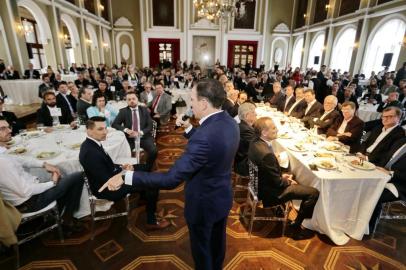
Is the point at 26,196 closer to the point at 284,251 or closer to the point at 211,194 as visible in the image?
the point at 211,194

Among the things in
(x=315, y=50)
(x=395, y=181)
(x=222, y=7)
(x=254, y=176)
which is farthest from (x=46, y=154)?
(x=315, y=50)

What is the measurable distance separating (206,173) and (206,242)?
56cm

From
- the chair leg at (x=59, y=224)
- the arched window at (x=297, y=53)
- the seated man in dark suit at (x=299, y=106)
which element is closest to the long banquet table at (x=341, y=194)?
the seated man in dark suit at (x=299, y=106)

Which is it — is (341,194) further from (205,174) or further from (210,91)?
(210,91)

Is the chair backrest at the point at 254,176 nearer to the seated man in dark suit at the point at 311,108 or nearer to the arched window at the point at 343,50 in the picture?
the seated man in dark suit at the point at 311,108

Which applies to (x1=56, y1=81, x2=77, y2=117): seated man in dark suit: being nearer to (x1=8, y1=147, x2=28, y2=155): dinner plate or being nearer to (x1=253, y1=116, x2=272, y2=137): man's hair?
(x1=8, y1=147, x2=28, y2=155): dinner plate

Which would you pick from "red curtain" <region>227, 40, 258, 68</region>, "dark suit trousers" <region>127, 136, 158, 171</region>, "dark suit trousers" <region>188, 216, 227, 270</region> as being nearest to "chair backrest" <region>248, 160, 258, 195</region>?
"dark suit trousers" <region>188, 216, 227, 270</region>

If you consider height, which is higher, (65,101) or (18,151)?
(65,101)

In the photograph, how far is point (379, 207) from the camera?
264 cm

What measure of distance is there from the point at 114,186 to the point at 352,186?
229cm

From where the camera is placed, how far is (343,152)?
2.99 m

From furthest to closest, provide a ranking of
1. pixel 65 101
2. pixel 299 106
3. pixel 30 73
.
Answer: pixel 30 73 < pixel 299 106 < pixel 65 101

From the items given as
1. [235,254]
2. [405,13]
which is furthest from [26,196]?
[405,13]

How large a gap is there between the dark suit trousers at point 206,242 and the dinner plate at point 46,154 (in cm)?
185
